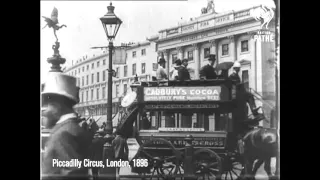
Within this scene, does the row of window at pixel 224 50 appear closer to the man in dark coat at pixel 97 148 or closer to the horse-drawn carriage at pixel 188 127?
the horse-drawn carriage at pixel 188 127

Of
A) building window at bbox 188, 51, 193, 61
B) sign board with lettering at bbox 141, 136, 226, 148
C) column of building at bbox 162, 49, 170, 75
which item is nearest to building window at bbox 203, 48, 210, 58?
building window at bbox 188, 51, 193, 61

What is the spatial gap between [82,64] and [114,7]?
1.01m

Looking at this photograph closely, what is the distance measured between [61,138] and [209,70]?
249 centimetres

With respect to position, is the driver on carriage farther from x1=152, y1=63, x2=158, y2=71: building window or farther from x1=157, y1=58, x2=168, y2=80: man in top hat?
→ x1=152, y1=63, x2=158, y2=71: building window

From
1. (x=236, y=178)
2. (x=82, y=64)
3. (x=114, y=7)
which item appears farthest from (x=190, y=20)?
(x=236, y=178)

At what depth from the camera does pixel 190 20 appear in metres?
8.10

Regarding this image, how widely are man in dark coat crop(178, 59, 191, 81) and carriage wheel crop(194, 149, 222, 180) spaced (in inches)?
44.7

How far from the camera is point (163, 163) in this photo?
8.22 m

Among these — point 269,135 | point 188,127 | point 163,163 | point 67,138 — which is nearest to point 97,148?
point 67,138

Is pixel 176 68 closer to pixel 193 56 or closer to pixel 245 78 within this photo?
pixel 193 56

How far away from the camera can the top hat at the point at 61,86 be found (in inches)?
323

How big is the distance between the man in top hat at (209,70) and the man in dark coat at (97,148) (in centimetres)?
178

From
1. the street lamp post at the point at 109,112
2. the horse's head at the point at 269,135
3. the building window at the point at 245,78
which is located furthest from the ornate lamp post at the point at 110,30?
the horse's head at the point at 269,135

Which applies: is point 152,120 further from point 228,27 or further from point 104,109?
point 228,27
